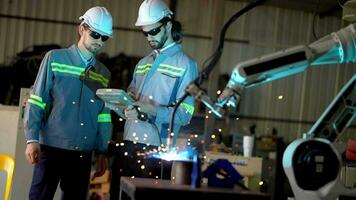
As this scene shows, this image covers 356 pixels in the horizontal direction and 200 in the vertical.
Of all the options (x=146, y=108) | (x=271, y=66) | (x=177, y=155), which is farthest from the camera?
(x=146, y=108)

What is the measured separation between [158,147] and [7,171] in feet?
4.48

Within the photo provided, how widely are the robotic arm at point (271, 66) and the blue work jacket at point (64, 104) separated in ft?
3.35

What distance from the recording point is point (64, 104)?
2.67 metres

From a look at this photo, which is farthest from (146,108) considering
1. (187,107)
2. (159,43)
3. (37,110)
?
(37,110)

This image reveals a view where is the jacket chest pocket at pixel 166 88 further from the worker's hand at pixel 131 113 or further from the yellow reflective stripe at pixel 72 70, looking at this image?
the yellow reflective stripe at pixel 72 70

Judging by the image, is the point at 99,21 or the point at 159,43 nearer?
the point at 159,43

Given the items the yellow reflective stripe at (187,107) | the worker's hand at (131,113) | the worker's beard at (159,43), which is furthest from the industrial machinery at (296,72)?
the worker's beard at (159,43)

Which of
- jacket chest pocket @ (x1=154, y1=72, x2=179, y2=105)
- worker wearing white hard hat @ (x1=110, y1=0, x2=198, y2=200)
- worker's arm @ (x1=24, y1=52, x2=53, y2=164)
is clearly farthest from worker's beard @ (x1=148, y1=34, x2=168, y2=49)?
worker's arm @ (x1=24, y1=52, x2=53, y2=164)

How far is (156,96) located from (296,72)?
848mm

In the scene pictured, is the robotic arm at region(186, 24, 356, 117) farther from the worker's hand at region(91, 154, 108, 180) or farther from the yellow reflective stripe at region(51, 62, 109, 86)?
the worker's hand at region(91, 154, 108, 180)

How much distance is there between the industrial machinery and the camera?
1.90 m

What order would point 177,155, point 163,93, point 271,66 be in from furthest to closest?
point 163,93, point 177,155, point 271,66

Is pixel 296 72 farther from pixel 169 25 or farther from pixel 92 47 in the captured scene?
pixel 92 47

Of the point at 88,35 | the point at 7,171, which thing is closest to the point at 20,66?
the point at 7,171
